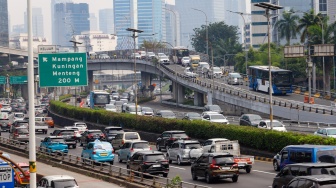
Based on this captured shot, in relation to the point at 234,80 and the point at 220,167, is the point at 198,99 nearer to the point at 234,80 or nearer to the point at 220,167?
the point at 234,80

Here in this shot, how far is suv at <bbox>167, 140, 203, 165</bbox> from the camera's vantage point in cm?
4241

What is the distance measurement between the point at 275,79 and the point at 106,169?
4970 centimetres

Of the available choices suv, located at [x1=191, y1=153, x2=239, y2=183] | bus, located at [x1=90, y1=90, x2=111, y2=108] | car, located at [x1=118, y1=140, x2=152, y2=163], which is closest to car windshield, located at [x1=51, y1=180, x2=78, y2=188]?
suv, located at [x1=191, y1=153, x2=239, y2=183]

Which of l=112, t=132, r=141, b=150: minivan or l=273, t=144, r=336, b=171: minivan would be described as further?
l=112, t=132, r=141, b=150: minivan

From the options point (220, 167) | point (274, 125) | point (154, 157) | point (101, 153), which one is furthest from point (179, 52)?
point (220, 167)

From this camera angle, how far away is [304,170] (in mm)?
26719

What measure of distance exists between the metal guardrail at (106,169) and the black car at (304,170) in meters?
3.05

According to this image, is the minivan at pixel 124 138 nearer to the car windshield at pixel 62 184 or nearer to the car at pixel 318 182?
the car windshield at pixel 62 184

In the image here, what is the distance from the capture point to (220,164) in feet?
111

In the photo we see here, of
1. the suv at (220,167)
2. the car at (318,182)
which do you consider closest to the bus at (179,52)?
the suv at (220,167)

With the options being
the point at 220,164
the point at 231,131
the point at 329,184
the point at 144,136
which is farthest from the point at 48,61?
the point at 144,136

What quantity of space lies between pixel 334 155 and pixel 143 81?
120591 millimetres

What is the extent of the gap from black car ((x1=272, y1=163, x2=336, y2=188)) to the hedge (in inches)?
407

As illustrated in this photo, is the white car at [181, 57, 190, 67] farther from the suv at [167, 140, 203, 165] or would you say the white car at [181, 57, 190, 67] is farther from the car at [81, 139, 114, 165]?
the suv at [167, 140, 203, 165]
